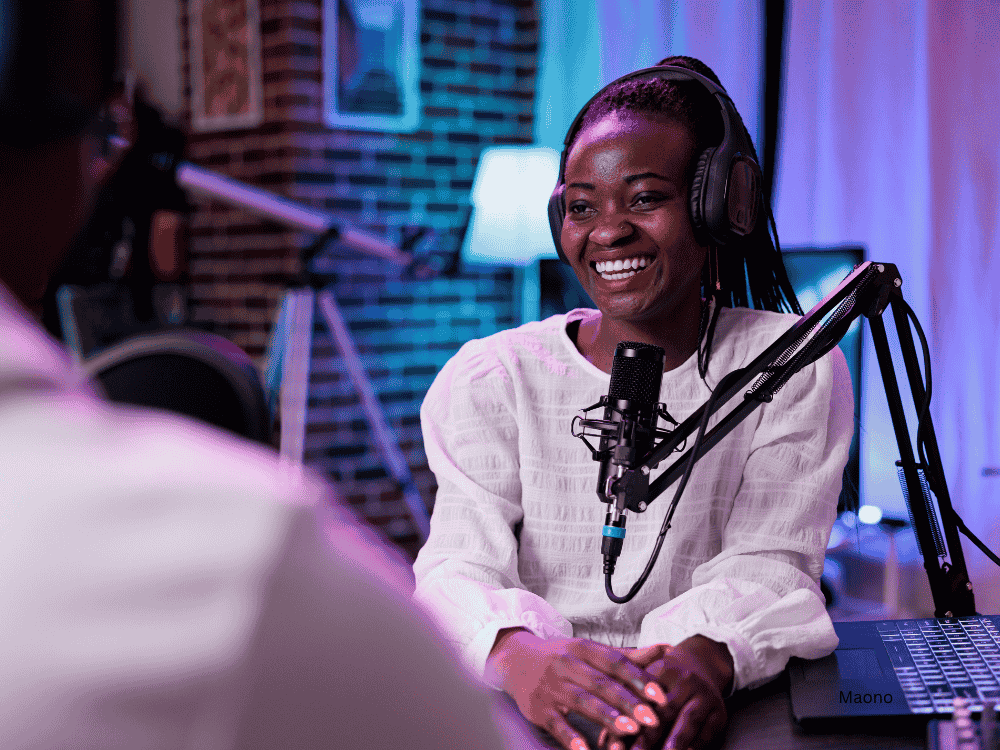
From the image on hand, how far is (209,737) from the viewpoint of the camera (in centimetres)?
21

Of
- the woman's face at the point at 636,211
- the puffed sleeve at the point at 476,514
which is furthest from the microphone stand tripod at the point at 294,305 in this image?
the woman's face at the point at 636,211

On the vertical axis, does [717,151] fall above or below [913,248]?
above

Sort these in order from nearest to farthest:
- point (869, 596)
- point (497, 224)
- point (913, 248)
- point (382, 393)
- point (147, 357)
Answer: point (147, 357) → point (869, 596) → point (913, 248) → point (497, 224) → point (382, 393)

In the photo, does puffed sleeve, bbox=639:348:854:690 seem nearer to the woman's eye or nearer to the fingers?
the fingers

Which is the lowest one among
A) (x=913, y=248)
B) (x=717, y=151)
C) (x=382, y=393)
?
(x=382, y=393)

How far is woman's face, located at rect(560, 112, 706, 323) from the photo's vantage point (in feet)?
3.43

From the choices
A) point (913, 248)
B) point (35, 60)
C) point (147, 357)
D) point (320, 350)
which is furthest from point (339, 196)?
point (35, 60)

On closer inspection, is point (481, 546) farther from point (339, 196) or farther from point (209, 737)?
point (339, 196)

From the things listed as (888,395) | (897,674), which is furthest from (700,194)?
(897,674)

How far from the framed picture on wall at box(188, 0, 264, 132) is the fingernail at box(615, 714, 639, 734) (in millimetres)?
3107

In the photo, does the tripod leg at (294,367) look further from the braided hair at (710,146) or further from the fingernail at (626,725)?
the fingernail at (626,725)

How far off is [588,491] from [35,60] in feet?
2.79

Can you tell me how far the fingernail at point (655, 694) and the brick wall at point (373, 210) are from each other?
9.12 feet

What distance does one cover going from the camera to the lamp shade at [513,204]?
3246 mm
